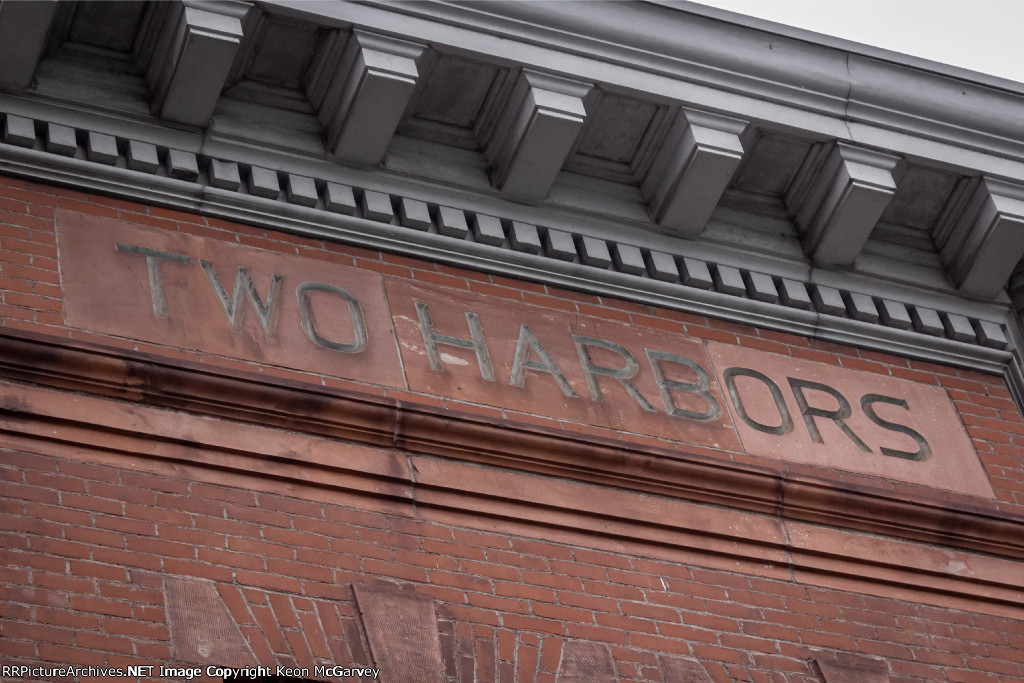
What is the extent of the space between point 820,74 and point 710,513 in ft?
8.05

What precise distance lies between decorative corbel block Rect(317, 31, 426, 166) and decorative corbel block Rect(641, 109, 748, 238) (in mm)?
1378

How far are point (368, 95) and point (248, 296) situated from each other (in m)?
1.16

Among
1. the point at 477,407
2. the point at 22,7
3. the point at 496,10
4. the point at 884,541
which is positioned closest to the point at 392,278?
the point at 477,407

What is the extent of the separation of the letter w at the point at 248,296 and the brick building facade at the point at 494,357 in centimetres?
2

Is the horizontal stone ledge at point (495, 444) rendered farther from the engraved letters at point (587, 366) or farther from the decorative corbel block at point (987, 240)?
the decorative corbel block at point (987, 240)

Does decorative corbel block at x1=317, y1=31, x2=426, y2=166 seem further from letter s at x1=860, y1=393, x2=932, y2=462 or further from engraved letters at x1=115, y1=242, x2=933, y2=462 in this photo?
letter s at x1=860, y1=393, x2=932, y2=462

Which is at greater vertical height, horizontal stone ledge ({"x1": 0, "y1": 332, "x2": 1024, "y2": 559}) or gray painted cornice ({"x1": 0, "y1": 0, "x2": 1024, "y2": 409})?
gray painted cornice ({"x1": 0, "y1": 0, "x2": 1024, "y2": 409})

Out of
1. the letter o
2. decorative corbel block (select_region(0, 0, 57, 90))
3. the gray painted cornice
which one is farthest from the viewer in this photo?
the letter o

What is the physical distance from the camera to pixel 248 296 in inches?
285

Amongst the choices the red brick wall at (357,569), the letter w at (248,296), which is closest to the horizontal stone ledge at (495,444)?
the red brick wall at (357,569)

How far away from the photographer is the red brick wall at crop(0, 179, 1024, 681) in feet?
19.8

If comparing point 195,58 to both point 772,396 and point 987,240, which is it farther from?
point 987,240

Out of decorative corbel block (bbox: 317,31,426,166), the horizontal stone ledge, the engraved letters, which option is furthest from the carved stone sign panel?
decorative corbel block (bbox: 317,31,426,166)

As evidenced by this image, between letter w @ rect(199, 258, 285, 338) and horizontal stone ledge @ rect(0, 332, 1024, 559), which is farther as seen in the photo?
letter w @ rect(199, 258, 285, 338)
